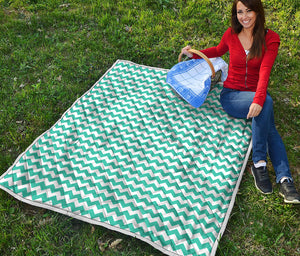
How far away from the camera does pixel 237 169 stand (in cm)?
334

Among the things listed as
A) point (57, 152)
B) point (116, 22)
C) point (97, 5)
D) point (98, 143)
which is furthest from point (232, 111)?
point (97, 5)

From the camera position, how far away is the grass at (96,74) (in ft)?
9.43

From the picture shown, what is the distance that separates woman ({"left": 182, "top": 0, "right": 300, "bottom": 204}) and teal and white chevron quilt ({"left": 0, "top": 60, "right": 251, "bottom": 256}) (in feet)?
0.84

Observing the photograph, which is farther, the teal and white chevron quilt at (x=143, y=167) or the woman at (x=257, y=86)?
the woman at (x=257, y=86)

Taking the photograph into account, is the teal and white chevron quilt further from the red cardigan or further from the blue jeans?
the red cardigan

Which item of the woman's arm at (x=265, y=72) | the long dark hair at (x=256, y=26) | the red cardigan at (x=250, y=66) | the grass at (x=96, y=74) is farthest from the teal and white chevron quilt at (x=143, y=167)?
the long dark hair at (x=256, y=26)

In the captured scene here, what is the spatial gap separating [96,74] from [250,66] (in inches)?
91.1

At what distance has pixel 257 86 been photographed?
11.0ft

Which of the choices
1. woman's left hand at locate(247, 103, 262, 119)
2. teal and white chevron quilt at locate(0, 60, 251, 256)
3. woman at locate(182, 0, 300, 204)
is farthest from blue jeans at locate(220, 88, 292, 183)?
teal and white chevron quilt at locate(0, 60, 251, 256)

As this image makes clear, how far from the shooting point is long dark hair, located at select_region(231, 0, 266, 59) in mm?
3174

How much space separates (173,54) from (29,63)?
234 centimetres

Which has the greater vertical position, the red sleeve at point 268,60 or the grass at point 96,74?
the red sleeve at point 268,60

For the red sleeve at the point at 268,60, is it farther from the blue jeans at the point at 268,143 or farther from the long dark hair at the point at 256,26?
the blue jeans at the point at 268,143

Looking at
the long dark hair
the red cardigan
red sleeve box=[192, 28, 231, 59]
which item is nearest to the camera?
the long dark hair
